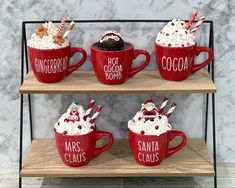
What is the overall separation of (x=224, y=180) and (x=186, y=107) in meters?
0.31

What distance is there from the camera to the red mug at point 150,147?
1.60 m

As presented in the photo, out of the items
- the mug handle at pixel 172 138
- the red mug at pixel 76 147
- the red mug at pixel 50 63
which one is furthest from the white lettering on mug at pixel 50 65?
the mug handle at pixel 172 138

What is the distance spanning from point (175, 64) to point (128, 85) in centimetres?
17

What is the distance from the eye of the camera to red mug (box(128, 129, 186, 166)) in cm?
160

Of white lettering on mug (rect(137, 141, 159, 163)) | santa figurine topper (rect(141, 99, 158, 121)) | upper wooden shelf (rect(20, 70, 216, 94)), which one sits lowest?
white lettering on mug (rect(137, 141, 159, 163))

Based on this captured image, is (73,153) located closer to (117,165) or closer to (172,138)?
(117,165)

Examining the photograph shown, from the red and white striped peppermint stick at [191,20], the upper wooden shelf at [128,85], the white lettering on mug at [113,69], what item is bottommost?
the upper wooden shelf at [128,85]

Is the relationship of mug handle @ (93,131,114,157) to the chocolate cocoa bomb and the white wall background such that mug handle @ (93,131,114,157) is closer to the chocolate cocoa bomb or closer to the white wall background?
the white wall background

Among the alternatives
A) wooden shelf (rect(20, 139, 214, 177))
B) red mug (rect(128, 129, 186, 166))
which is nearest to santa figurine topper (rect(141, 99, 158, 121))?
red mug (rect(128, 129, 186, 166))

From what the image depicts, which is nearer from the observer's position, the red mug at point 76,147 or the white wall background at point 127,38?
the red mug at point 76,147

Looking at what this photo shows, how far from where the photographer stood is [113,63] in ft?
5.13

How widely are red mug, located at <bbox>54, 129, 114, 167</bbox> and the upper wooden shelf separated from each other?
15 cm

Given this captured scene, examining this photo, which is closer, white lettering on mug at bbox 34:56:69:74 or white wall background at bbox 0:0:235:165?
white lettering on mug at bbox 34:56:69:74

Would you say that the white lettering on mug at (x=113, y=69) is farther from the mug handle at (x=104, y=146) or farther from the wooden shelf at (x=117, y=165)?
the wooden shelf at (x=117, y=165)
